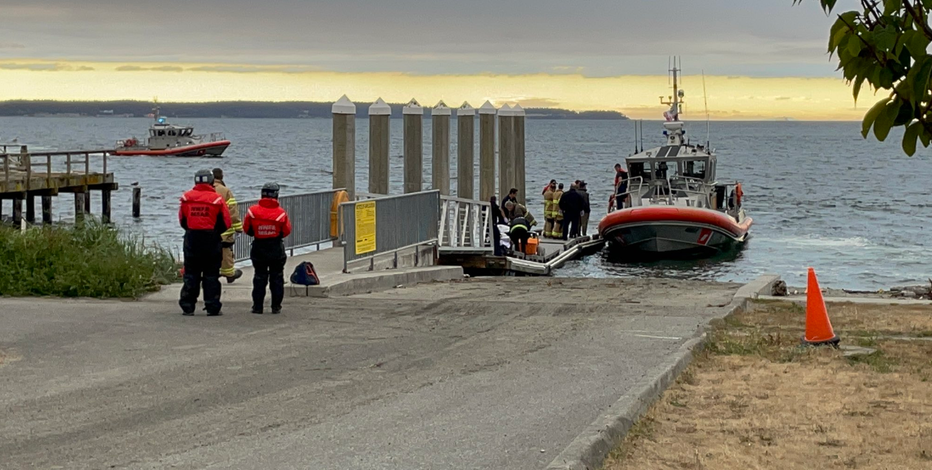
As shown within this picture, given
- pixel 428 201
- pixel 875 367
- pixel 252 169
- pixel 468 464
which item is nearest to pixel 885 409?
pixel 875 367

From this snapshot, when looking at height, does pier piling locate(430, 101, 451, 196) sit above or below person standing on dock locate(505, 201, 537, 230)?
above

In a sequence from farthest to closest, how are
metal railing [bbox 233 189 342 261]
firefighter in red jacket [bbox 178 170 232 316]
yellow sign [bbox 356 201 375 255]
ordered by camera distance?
1. metal railing [bbox 233 189 342 261]
2. yellow sign [bbox 356 201 375 255]
3. firefighter in red jacket [bbox 178 170 232 316]

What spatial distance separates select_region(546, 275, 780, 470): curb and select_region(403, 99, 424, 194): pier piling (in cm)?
1471

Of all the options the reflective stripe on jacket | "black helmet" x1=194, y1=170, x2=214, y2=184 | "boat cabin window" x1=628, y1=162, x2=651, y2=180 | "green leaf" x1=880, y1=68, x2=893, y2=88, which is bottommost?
the reflective stripe on jacket

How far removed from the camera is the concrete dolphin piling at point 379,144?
79.0 ft

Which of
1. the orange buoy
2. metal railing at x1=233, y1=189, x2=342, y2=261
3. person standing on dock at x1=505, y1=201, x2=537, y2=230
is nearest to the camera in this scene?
metal railing at x1=233, y1=189, x2=342, y2=261

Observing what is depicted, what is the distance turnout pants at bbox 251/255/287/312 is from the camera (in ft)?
44.0

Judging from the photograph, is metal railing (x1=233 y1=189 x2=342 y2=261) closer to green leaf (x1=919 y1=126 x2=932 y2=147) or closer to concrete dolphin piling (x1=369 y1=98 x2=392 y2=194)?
concrete dolphin piling (x1=369 y1=98 x2=392 y2=194)

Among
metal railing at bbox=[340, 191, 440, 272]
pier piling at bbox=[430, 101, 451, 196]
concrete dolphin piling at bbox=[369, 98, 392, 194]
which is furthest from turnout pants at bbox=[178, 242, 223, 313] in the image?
pier piling at bbox=[430, 101, 451, 196]

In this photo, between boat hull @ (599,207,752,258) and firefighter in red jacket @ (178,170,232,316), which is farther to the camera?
boat hull @ (599,207,752,258)

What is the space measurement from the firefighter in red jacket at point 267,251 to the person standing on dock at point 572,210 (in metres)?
19.4

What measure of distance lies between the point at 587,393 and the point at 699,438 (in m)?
1.66

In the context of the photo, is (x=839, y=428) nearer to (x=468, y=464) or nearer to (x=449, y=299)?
(x=468, y=464)

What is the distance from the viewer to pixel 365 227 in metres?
18.3
